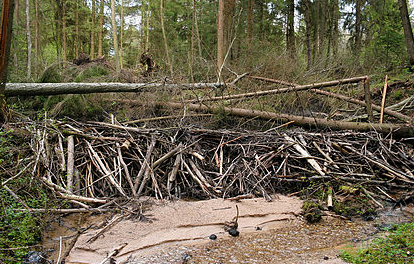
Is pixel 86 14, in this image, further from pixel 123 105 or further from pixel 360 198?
pixel 360 198

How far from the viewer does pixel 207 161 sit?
5645 millimetres

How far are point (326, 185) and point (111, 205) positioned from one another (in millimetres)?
3503

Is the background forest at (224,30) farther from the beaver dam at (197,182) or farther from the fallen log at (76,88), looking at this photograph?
the beaver dam at (197,182)

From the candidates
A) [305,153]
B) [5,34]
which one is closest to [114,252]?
[305,153]

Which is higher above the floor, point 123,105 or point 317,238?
point 123,105

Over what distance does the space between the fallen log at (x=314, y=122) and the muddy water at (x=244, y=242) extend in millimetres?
2593

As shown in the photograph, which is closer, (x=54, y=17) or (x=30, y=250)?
(x=30, y=250)

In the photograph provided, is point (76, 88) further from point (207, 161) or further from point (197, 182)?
point (197, 182)

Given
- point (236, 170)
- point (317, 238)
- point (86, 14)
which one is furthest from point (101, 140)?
point (86, 14)

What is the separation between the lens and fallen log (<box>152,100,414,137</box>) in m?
6.15

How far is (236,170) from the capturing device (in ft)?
17.2

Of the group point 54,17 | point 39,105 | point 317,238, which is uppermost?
point 54,17

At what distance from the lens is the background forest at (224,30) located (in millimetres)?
12383

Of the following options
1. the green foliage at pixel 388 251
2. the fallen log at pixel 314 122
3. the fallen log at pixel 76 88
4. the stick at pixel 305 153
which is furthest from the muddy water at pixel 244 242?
the fallen log at pixel 76 88
